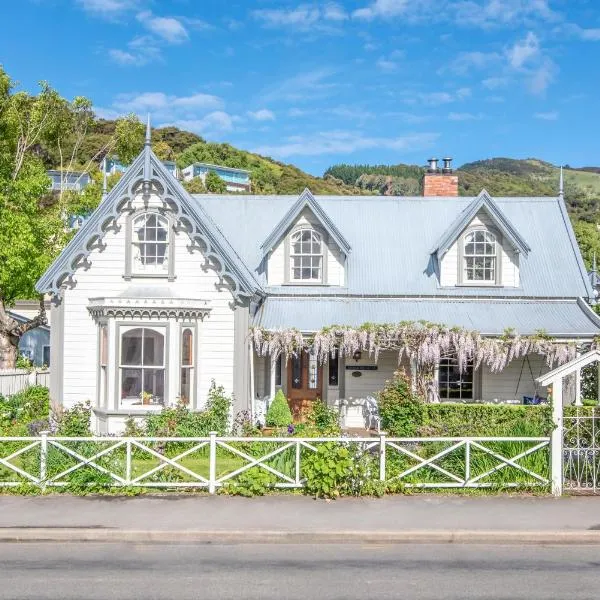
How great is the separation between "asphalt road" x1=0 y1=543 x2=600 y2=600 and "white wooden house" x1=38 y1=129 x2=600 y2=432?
8300mm

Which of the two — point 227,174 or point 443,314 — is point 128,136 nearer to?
point 443,314

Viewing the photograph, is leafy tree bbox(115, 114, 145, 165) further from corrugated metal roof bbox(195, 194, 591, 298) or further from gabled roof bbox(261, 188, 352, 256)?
gabled roof bbox(261, 188, 352, 256)

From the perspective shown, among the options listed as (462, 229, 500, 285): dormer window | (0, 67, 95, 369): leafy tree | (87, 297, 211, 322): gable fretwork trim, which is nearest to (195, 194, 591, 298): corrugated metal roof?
(462, 229, 500, 285): dormer window

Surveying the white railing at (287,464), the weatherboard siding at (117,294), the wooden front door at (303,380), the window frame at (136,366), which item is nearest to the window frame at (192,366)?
the weatherboard siding at (117,294)

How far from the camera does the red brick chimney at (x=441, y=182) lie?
26.7 m

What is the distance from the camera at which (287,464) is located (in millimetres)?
13078

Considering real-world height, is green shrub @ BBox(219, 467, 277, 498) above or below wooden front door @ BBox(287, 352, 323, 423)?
below

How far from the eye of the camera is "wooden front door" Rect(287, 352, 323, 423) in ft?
69.4

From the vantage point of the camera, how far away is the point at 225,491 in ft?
41.7

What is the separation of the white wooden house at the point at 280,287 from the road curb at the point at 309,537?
7.43m

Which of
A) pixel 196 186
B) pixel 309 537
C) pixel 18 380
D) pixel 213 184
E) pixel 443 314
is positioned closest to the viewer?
pixel 309 537

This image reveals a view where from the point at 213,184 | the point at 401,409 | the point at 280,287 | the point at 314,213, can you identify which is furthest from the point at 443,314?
the point at 213,184

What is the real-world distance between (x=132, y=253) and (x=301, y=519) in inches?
399

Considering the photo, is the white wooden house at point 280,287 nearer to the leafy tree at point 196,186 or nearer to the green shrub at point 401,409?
the green shrub at point 401,409
